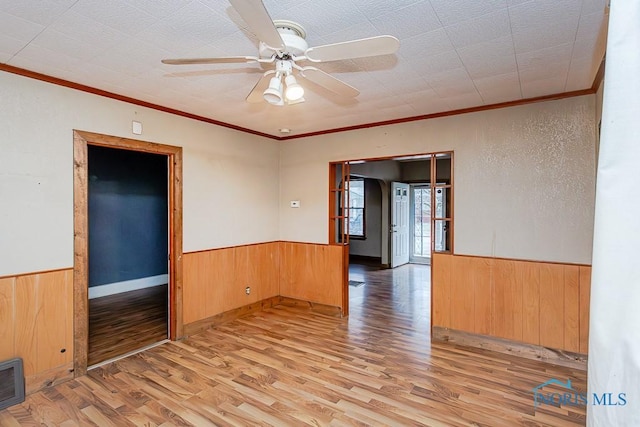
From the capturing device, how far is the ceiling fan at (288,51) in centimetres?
145

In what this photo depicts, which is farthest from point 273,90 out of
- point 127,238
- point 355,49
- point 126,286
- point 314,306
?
point 126,286

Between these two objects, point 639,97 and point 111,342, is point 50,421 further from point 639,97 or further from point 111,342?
point 639,97

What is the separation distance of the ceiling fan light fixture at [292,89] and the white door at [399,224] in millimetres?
6287

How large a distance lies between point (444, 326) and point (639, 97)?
12.0ft

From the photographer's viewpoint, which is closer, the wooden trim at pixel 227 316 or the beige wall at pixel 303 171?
the beige wall at pixel 303 171

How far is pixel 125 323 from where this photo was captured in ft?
13.9

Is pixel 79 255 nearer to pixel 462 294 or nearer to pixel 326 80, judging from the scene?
pixel 326 80

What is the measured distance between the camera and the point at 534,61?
2.51 meters

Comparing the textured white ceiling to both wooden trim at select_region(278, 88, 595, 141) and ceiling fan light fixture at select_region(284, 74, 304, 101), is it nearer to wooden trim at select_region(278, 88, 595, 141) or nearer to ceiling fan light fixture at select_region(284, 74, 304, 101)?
wooden trim at select_region(278, 88, 595, 141)

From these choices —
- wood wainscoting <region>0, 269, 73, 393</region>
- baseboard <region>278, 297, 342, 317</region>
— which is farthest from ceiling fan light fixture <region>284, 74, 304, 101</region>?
baseboard <region>278, 297, 342, 317</region>

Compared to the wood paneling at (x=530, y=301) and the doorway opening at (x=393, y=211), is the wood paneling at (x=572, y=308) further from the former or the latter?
the doorway opening at (x=393, y=211)

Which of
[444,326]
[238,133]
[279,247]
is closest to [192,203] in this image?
[238,133]

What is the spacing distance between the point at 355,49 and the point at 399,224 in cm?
697

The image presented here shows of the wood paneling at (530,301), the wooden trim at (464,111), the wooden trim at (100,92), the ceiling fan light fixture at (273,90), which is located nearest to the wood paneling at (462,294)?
the wood paneling at (530,301)
